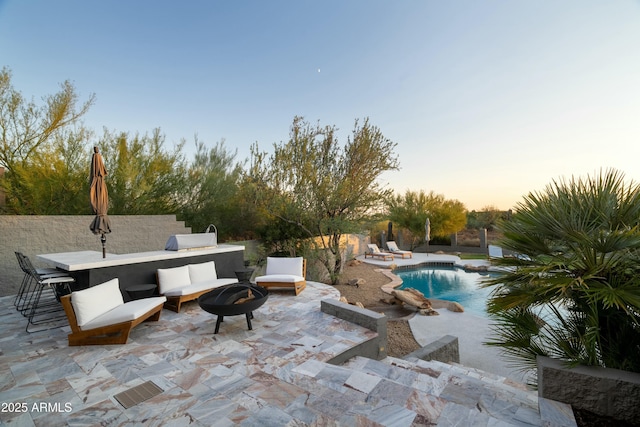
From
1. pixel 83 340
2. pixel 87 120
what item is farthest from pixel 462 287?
pixel 87 120

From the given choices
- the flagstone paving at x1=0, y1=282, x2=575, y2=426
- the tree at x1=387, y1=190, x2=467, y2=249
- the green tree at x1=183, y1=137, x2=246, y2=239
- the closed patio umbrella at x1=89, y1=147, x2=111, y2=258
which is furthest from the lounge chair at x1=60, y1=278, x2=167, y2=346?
the tree at x1=387, y1=190, x2=467, y2=249

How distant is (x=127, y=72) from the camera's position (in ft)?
27.9

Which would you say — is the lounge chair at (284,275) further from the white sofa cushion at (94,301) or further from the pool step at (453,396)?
the pool step at (453,396)

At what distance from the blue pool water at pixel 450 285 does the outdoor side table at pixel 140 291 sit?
7.78 metres

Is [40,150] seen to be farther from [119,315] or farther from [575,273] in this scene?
[575,273]

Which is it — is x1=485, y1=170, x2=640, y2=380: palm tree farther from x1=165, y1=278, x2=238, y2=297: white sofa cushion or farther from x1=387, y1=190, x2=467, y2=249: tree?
x1=387, y1=190, x2=467, y2=249: tree

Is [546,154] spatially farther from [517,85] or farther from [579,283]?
[579,283]

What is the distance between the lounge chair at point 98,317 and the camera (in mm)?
3346

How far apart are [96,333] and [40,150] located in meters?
7.37

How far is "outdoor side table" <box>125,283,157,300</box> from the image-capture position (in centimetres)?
452

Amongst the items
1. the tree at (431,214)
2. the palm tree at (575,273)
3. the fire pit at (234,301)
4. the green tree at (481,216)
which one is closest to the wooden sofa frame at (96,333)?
the fire pit at (234,301)

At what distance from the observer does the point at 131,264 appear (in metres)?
4.86

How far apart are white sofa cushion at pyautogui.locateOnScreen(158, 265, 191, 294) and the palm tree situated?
4943 mm

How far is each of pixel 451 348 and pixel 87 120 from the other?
11.2m
